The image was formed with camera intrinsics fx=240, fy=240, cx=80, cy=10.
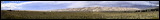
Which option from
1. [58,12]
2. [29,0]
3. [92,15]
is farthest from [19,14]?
[92,15]

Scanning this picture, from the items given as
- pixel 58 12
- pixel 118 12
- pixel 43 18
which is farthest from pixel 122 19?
pixel 43 18

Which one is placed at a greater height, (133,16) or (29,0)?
(29,0)

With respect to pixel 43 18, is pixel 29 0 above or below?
above

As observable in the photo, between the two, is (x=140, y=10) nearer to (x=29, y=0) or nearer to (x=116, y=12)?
(x=116, y=12)

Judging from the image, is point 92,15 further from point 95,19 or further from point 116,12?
point 116,12

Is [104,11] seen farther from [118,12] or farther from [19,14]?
[19,14]

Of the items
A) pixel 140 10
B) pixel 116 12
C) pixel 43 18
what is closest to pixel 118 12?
pixel 116 12

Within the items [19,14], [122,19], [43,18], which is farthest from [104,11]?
[19,14]

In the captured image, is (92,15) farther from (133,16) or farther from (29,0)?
(29,0)
